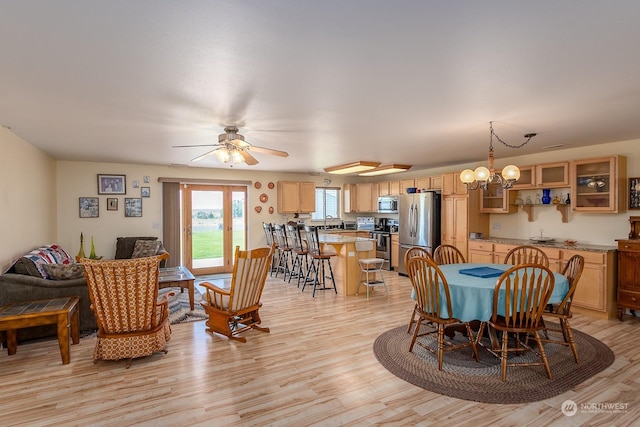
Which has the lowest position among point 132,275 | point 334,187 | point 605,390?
point 605,390

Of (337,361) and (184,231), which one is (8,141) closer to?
(184,231)

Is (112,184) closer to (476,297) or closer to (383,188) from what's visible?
(383,188)

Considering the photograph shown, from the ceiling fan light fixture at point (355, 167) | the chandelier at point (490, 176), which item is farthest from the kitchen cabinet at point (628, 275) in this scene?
the ceiling fan light fixture at point (355, 167)

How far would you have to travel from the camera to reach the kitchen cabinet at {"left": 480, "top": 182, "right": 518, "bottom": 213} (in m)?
5.94

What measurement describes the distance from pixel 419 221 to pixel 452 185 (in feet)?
3.26

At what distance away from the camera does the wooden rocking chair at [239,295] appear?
3605 millimetres

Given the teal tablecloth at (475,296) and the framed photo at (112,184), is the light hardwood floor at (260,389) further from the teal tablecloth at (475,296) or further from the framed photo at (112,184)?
the framed photo at (112,184)

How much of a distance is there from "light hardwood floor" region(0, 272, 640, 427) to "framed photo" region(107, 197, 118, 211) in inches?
138

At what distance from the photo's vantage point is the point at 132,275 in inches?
118

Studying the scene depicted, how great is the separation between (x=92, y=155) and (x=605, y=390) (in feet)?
23.8

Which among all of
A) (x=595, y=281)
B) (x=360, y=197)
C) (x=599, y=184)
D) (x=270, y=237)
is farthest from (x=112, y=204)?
(x=599, y=184)

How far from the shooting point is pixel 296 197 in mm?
8258

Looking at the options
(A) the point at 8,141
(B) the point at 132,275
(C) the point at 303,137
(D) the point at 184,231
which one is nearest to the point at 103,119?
(A) the point at 8,141

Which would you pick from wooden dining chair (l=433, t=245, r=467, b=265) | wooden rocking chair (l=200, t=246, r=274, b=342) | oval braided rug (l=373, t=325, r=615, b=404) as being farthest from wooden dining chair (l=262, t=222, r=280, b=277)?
oval braided rug (l=373, t=325, r=615, b=404)
